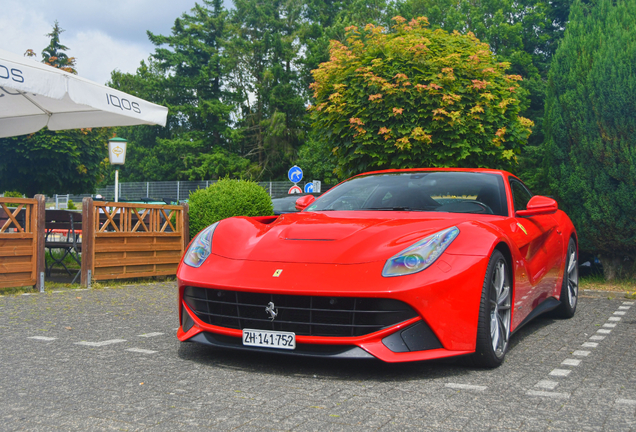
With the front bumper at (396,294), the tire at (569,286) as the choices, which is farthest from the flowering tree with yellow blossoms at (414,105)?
the front bumper at (396,294)

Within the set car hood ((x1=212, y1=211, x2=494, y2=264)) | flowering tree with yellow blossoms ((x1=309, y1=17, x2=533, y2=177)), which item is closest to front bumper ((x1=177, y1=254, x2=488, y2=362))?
car hood ((x1=212, y1=211, x2=494, y2=264))

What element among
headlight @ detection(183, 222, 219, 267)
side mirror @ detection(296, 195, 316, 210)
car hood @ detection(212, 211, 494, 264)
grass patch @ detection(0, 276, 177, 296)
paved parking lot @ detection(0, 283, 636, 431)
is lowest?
grass patch @ detection(0, 276, 177, 296)

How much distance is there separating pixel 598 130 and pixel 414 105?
9.68ft

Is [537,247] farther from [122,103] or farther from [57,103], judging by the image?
[57,103]

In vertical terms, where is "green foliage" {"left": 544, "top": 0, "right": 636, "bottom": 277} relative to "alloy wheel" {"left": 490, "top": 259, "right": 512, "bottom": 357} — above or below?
above

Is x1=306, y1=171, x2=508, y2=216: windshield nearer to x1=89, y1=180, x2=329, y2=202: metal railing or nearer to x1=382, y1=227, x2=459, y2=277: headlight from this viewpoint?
x1=382, y1=227, x2=459, y2=277: headlight

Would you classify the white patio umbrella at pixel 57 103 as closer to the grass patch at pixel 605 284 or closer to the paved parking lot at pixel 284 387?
the paved parking lot at pixel 284 387

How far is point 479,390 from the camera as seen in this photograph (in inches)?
138

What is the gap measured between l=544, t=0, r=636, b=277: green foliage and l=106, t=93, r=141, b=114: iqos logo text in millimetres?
6530

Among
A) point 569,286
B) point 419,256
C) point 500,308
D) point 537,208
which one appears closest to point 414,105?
point 569,286

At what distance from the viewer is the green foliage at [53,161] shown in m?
21.6

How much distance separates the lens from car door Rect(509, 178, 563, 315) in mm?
4926

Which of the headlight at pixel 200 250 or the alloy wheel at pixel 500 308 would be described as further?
the headlight at pixel 200 250

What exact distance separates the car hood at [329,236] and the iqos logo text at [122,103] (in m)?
4.45
